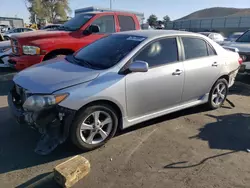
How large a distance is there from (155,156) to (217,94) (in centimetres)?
239

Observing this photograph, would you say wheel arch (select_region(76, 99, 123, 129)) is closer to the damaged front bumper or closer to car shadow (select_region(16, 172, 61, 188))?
the damaged front bumper

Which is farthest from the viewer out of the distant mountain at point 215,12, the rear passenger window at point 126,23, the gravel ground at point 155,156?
the distant mountain at point 215,12

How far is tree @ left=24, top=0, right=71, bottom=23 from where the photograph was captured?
200 ft

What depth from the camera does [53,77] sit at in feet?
10.7

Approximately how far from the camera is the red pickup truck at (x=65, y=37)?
19.3ft

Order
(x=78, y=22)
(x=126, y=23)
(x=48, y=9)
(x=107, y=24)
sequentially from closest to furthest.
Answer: (x=78, y=22) → (x=107, y=24) → (x=126, y=23) → (x=48, y=9)

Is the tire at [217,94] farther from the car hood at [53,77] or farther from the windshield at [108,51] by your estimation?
the car hood at [53,77]

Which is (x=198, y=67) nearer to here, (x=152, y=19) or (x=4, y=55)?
(x=4, y=55)

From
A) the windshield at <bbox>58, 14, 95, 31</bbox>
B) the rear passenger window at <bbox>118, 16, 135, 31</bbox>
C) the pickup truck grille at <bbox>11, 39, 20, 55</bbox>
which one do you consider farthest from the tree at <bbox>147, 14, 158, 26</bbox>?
the pickup truck grille at <bbox>11, 39, 20, 55</bbox>

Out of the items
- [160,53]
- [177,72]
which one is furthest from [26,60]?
[177,72]

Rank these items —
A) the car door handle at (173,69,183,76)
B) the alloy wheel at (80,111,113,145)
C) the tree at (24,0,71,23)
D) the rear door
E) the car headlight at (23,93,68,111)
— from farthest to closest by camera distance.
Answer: the tree at (24,0,71,23), the rear door, the car door handle at (173,69,183,76), the alloy wheel at (80,111,113,145), the car headlight at (23,93,68,111)

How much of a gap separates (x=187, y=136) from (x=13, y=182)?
258 cm

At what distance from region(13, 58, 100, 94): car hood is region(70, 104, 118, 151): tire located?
0.42 meters

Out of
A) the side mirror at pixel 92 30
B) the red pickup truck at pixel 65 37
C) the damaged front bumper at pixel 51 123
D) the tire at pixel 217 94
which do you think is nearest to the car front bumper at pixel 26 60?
the red pickup truck at pixel 65 37
